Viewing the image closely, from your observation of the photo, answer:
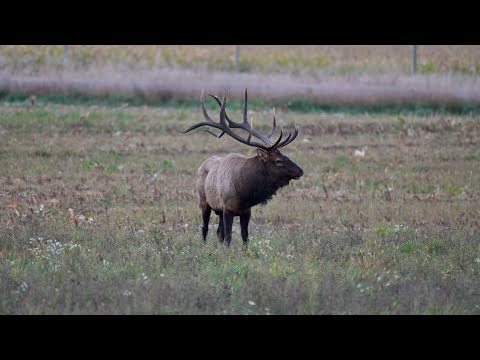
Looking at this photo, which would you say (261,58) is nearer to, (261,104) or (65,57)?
(261,104)

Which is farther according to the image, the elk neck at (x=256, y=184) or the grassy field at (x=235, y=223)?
the elk neck at (x=256, y=184)

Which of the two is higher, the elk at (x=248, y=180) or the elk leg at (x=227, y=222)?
the elk at (x=248, y=180)

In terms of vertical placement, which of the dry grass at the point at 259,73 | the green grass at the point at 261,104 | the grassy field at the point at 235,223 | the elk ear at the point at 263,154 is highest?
the dry grass at the point at 259,73

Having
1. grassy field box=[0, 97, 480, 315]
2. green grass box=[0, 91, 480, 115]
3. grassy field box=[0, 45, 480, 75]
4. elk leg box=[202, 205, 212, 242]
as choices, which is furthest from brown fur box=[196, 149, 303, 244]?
grassy field box=[0, 45, 480, 75]

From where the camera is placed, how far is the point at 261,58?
94.9 ft

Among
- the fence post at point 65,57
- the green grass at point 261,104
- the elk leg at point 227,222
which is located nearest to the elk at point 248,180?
the elk leg at point 227,222

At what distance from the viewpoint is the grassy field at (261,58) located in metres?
27.3

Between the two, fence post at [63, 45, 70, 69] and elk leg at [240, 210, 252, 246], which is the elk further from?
fence post at [63, 45, 70, 69]

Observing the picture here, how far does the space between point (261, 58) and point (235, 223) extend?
51.8 ft

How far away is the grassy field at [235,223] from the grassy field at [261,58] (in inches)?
196

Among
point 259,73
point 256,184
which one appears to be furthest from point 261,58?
point 256,184

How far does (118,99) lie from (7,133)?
16.7ft

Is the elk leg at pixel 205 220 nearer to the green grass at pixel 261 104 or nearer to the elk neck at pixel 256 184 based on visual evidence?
the elk neck at pixel 256 184

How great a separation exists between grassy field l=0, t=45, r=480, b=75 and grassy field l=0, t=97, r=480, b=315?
4985 millimetres
